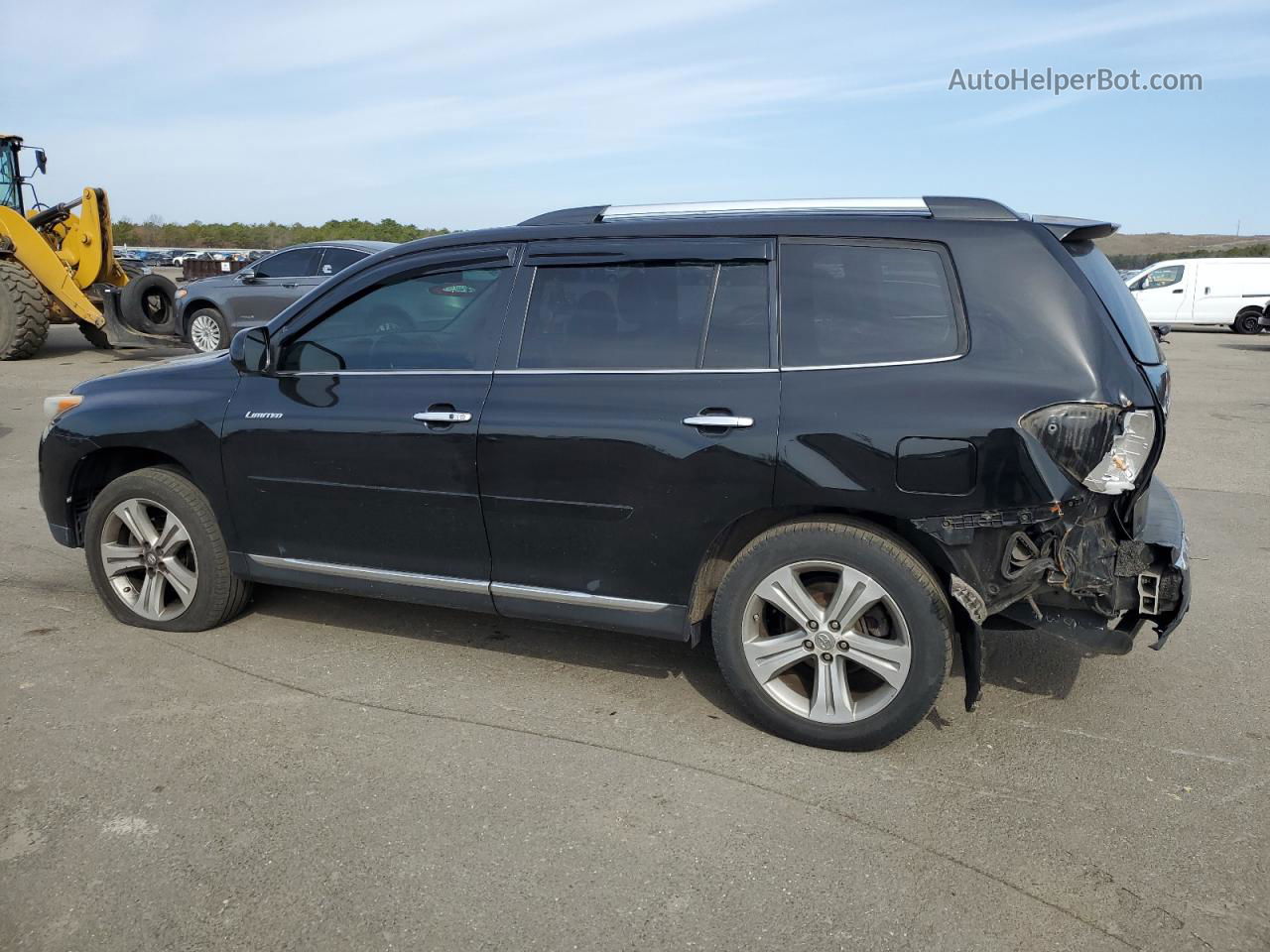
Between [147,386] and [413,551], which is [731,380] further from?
[147,386]

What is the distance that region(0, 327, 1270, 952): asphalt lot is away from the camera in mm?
2773

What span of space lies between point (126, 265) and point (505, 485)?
668 inches

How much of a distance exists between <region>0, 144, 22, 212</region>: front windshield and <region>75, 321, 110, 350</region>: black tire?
2029mm

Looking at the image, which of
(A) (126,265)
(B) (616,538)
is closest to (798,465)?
(B) (616,538)

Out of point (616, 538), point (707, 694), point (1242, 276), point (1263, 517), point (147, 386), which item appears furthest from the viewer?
point (1242, 276)

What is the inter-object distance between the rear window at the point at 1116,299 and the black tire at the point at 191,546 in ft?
12.0

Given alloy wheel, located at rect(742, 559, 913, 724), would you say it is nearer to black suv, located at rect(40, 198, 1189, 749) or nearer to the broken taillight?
black suv, located at rect(40, 198, 1189, 749)

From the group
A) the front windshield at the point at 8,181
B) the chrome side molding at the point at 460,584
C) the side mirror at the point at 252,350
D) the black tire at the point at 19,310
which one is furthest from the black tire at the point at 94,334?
the chrome side molding at the point at 460,584

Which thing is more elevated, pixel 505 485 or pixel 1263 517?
pixel 505 485

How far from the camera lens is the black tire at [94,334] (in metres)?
16.4

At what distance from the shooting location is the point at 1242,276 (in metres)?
24.8

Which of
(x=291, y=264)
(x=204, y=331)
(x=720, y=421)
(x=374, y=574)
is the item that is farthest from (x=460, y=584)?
(x=204, y=331)

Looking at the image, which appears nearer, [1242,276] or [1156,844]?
[1156,844]

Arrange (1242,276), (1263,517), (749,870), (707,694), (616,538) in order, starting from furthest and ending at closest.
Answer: (1242,276) → (1263,517) → (707,694) → (616,538) → (749,870)
